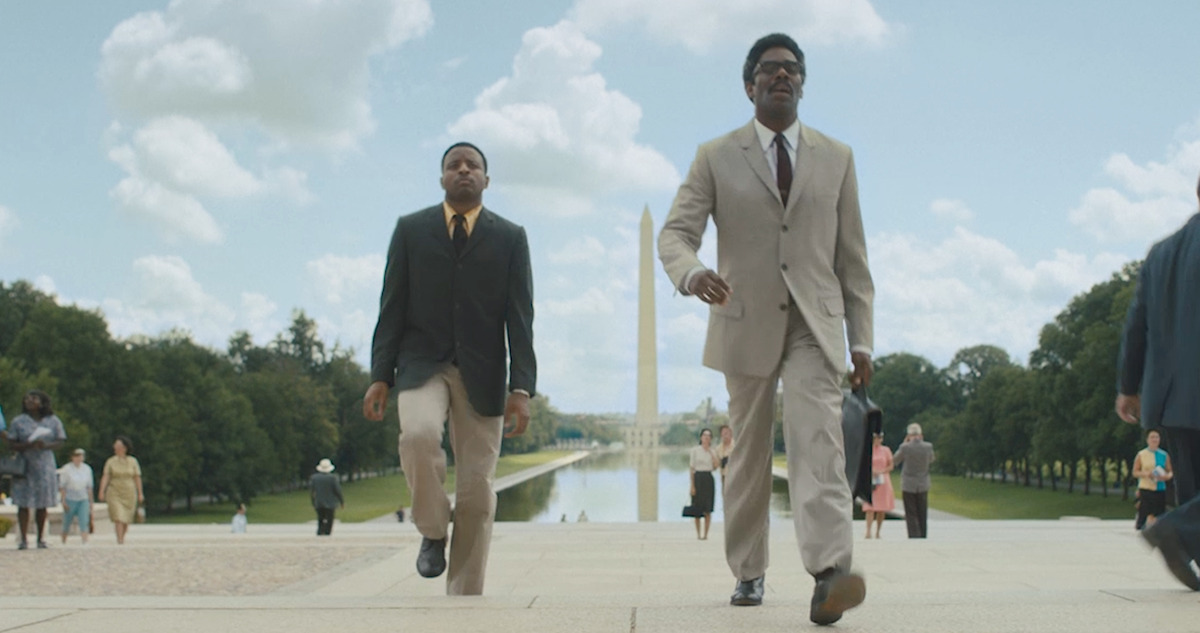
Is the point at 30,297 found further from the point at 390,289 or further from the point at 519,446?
the point at 519,446

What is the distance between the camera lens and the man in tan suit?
5234mm

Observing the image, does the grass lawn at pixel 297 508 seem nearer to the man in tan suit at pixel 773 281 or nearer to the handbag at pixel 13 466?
the handbag at pixel 13 466

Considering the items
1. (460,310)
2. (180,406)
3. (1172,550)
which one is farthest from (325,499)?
(180,406)

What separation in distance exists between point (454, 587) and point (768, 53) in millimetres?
2996

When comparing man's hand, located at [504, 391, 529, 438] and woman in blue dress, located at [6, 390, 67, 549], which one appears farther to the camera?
woman in blue dress, located at [6, 390, 67, 549]

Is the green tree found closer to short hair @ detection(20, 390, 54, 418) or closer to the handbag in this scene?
short hair @ detection(20, 390, 54, 418)

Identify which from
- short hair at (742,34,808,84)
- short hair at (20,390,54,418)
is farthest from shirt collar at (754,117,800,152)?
short hair at (20,390,54,418)

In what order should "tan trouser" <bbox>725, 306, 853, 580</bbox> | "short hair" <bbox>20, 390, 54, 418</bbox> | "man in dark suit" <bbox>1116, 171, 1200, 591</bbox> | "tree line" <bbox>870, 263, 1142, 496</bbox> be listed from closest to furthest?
"tan trouser" <bbox>725, 306, 853, 580</bbox>, "man in dark suit" <bbox>1116, 171, 1200, 591</bbox>, "short hair" <bbox>20, 390, 54, 418</bbox>, "tree line" <bbox>870, 263, 1142, 496</bbox>

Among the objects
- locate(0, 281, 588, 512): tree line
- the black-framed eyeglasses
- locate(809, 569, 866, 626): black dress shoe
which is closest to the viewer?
locate(809, 569, 866, 626): black dress shoe

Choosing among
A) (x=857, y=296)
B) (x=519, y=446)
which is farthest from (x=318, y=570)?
(x=519, y=446)

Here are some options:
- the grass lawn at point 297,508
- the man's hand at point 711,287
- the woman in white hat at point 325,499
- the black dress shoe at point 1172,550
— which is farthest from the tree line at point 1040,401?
the man's hand at point 711,287

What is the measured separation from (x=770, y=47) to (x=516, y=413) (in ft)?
6.92

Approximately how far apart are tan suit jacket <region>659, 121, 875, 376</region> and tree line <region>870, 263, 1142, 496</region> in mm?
37536

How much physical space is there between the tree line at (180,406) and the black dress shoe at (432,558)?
1343 inches
